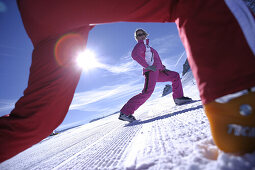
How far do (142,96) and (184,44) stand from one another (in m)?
2.09

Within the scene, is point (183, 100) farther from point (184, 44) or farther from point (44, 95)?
point (44, 95)

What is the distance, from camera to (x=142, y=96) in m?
2.81

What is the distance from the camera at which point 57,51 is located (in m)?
0.83

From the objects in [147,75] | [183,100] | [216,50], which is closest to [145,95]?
[147,75]

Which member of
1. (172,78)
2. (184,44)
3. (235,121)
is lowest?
(235,121)

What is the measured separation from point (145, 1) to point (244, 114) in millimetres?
664

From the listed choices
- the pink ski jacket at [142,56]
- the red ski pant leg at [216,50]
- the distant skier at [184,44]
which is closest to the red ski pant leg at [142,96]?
the pink ski jacket at [142,56]

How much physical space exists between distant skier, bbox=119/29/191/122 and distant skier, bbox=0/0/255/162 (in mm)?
1910

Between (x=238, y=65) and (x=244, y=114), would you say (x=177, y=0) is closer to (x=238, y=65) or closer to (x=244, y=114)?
(x=238, y=65)

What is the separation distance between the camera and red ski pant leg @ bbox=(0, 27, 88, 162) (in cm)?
75

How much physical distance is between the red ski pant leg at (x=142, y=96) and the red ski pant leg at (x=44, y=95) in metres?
1.91

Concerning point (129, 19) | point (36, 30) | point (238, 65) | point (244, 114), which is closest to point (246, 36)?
point (238, 65)

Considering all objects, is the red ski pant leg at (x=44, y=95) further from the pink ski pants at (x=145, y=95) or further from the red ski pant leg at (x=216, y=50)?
the pink ski pants at (x=145, y=95)

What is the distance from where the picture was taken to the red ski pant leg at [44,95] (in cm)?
75
